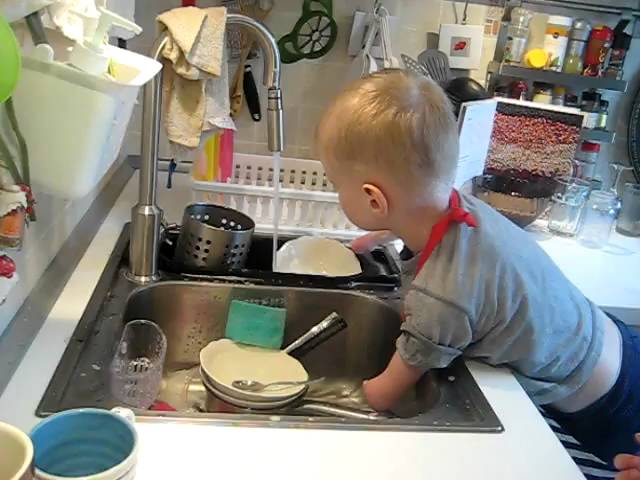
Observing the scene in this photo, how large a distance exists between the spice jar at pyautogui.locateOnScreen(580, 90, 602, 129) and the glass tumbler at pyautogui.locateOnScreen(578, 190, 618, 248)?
0.64ft

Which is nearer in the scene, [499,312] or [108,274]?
[499,312]

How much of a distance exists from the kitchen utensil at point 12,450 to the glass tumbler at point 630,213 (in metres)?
1.65

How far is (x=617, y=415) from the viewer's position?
1181 millimetres

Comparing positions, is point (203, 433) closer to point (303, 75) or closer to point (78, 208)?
point (78, 208)

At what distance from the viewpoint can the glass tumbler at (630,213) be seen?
1.86 m

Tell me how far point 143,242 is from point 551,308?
2.12 feet

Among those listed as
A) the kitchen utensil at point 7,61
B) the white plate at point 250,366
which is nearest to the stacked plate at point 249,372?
the white plate at point 250,366

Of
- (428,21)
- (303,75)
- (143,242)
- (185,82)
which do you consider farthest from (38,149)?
(428,21)

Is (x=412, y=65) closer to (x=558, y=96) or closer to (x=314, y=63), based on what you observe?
(x=314, y=63)

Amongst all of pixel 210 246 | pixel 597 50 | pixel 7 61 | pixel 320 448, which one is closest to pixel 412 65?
pixel 597 50

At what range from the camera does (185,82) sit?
4.25 ft

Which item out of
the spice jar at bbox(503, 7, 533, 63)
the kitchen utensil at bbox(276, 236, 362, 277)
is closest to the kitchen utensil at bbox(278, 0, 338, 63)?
the spice jar at bbox(503, 7, 533, 63)

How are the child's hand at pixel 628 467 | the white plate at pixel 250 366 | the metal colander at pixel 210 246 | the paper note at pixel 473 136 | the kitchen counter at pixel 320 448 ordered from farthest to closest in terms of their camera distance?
1. the paper note at pixel 473 136
2. the metal colander at pixel 210 246
3. the white plate at pixel 250 366
4. the child's hand at pixel 628 467
5. the kitchen counter at pixel 320 448

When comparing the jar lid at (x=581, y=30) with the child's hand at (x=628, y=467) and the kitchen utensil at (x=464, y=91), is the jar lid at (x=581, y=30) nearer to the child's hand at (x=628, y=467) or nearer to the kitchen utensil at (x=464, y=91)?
the kitchen utensil at (x=464, y=91)
